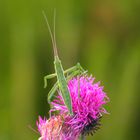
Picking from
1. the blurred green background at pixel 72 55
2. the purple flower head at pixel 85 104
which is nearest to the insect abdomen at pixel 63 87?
the purple flower head at pixel 85 104

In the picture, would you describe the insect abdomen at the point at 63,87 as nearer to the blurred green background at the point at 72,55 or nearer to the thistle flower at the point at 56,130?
the thistle flower at the point at 56,130

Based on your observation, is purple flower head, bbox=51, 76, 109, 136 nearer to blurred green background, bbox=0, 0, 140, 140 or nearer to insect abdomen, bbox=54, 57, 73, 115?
insect abdomen, bbox=54, 57, 73, 115

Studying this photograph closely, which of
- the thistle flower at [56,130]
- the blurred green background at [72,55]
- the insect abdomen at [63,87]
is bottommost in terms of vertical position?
the thistle flower at [56,130]

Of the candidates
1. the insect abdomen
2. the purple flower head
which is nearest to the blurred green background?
the purple flower head

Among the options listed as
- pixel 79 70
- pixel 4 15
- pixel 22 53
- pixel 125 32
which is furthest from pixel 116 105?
pixel 79 70

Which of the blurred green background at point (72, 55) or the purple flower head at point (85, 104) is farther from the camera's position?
the blurred green background at point (72, 55)

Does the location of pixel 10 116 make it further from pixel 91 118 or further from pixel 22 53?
pixel 91 118
